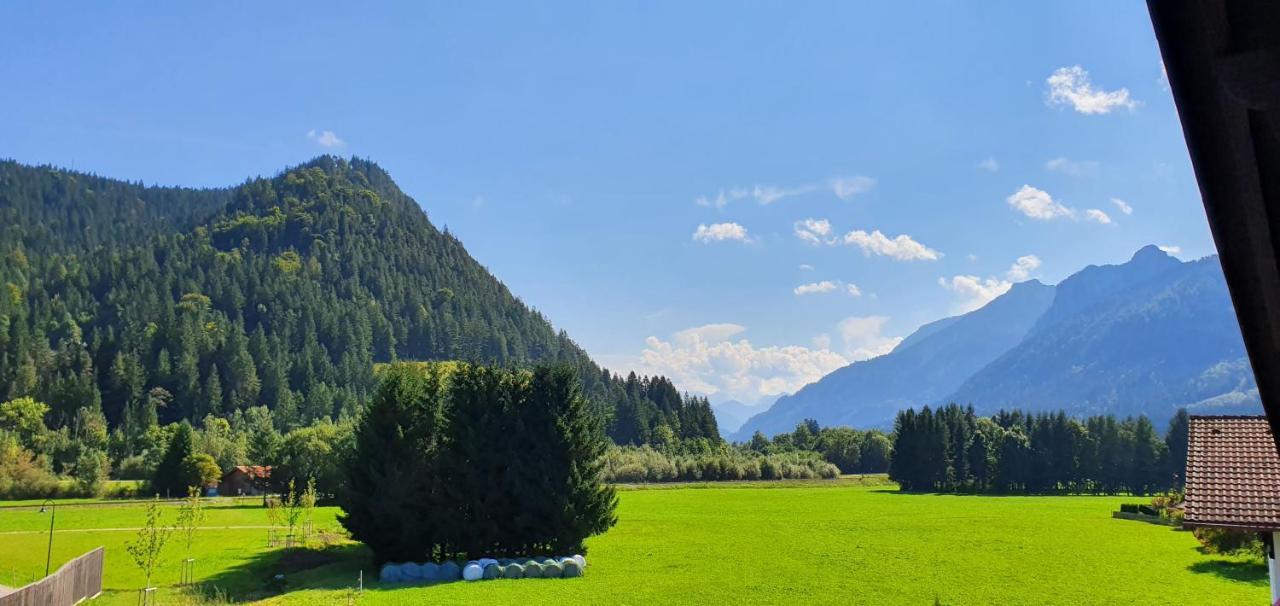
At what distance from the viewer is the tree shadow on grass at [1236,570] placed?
1235 inches

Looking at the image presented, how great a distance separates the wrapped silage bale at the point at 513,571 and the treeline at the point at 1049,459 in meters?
85.6

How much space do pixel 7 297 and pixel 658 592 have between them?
178330mm

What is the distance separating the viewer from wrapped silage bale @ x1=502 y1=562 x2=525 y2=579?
3447 cm

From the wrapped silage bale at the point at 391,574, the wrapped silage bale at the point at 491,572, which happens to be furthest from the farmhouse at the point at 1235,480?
the wrapped silage bale at the point at 391,574

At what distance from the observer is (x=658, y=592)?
98.2 ft

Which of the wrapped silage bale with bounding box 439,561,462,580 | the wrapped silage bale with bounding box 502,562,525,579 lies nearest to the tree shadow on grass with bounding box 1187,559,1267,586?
the wrapped silage bale with bounding box 502,562,525,579

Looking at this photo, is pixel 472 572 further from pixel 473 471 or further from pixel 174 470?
pixel 174 470

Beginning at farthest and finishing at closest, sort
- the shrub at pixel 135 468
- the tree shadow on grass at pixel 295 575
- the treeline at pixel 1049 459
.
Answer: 1. the treeline at pixel 1049 459
2. the shrub at pixel 135 468
3. the tree shadow on grass at pixel 295 575

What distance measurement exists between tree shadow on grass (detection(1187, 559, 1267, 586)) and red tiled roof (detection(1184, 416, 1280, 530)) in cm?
1463

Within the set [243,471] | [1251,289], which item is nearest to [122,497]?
[243,471]

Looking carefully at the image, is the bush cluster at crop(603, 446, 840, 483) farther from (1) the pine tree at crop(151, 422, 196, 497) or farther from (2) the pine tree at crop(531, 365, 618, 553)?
(2) the pine tree at crop(531, 365, 618, 553)

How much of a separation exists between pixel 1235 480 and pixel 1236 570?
773 inches

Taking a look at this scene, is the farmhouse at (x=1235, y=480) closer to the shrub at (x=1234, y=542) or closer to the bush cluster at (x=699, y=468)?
the shrub at (x=1234, y=542)

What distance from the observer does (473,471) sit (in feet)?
125
